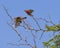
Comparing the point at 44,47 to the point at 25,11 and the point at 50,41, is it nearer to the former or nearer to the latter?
the point at 50,41

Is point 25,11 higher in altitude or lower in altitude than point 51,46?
higher

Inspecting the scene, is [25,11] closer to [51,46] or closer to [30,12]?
[30,12]

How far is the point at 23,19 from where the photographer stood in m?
3.26

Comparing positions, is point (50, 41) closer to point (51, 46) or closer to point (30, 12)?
point (51, 46)

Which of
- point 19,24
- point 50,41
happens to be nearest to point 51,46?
point 50,41

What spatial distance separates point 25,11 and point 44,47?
0.27 m

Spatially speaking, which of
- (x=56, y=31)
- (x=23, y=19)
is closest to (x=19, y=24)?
(x=23, y=19)

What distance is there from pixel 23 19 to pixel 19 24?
0.05 m

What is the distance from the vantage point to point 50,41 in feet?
10.7

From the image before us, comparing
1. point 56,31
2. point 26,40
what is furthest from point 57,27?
point 26,40

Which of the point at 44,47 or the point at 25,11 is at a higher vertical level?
the point at 25,11

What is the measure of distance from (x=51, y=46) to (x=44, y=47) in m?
0.05

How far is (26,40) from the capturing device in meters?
3.26

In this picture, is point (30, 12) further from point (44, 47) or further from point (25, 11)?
point (44, 47)
